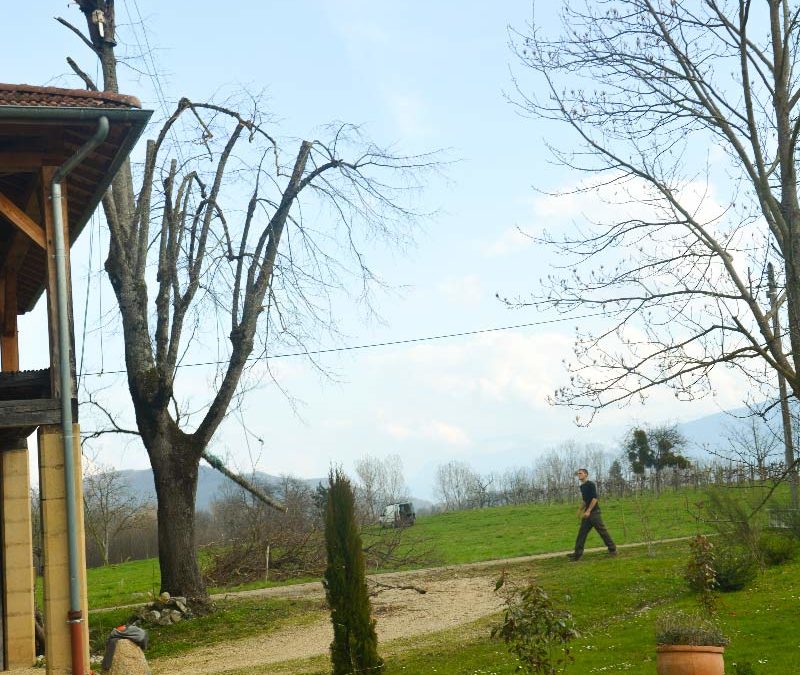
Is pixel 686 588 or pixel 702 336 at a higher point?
pixel 702 336

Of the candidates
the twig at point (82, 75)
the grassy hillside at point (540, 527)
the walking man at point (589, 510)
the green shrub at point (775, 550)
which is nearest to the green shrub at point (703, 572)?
the green shrub at point (775, 550)

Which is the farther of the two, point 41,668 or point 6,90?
point 41,668

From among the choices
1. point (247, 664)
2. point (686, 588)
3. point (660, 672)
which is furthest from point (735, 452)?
point (247, 664)

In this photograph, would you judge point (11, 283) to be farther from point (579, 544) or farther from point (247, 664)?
point (579, 544)

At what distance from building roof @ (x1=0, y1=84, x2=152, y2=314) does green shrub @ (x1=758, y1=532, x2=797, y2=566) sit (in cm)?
1275

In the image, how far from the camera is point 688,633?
8414 millimetres

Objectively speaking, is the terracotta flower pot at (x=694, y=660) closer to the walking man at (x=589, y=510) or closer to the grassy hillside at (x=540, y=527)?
the walking man at (x=589, y=510)

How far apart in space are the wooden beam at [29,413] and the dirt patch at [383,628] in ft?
16.2

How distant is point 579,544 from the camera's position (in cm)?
2008

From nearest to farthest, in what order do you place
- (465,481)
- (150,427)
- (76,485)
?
(76,485), (150,427), (465,481)

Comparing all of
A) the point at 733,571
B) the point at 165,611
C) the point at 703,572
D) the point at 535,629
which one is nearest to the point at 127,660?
the point at 535,629

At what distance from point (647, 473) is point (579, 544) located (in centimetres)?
2371

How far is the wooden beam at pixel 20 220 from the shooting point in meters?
9.21

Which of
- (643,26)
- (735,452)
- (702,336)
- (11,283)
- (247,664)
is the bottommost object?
(247,664)
